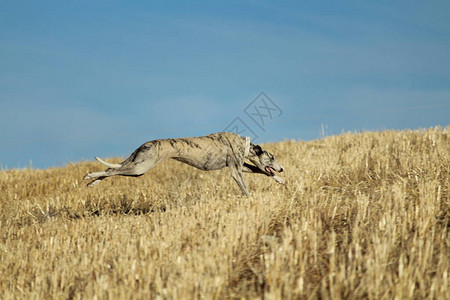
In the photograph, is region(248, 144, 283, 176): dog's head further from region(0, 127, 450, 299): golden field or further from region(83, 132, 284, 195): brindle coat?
region(0, 127, 450, 299): golden field

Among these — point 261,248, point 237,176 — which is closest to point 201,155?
point 237,176

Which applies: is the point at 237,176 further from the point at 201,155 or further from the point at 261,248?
the point at 261,248

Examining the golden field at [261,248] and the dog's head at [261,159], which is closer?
the golden field at [261,248]

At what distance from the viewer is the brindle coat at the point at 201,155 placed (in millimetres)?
7492

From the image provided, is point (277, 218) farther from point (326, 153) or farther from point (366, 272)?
point (326, 153)

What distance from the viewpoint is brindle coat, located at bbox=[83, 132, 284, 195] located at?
295 inches

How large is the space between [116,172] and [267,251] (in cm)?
335

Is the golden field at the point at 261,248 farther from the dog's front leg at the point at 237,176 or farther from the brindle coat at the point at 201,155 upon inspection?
the brindle coat at the point at 201,155

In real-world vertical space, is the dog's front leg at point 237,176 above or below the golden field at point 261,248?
above

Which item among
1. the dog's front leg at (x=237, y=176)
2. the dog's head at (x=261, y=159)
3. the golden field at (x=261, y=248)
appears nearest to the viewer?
the golden field at (x=261, y=248)

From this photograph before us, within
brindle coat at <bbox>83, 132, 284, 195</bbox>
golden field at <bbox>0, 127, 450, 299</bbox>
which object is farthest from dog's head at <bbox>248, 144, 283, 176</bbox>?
golden field at <bbox>0, 127, 450, 299</bbox>

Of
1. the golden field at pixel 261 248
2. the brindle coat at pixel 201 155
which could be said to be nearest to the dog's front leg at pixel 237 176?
the brindle coat at pixel 201 155

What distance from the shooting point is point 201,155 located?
7930 millimetres

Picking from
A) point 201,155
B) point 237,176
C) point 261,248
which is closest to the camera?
point 261,248
